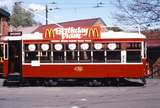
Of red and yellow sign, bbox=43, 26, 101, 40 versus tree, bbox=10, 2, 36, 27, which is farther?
tree, bbox=10, 2, 36, 27

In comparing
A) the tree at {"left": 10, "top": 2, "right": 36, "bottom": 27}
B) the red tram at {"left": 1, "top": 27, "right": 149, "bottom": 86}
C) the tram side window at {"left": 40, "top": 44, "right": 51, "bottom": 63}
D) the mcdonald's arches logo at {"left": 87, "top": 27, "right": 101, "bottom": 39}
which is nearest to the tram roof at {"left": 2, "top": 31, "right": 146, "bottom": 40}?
the red tram at {"left": 1, "top": 27, "right": 149, "bottom": 86}

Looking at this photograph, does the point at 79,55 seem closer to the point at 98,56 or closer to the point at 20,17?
the point at 98,56

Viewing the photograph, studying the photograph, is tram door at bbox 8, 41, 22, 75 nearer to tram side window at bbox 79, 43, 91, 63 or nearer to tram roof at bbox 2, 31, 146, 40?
tram roof at bbox 2, 31, 146, 40

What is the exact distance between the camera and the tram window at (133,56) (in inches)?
1137

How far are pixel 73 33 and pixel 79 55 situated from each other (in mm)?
1283

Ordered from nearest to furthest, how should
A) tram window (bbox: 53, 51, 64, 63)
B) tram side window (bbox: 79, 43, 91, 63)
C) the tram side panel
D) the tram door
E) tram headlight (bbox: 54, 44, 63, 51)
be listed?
the tram side panel
tram side window (bbox: 79, 43, 91, 63)
tram window (bbox: 53, 51, 64, 63)
tram headlight (bbox: 54, 44, 63, 51)
the tram door

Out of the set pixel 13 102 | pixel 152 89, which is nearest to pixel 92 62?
pixel 152 89

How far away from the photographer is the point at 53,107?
61.8 ft

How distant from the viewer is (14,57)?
30.2m

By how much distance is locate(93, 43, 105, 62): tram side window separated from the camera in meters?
29.0

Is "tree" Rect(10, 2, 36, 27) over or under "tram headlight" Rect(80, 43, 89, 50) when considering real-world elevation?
over

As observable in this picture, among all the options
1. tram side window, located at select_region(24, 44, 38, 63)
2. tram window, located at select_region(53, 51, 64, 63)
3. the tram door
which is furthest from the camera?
the tram door

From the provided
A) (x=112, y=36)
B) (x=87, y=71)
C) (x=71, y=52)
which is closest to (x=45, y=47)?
(x=71, y=52)

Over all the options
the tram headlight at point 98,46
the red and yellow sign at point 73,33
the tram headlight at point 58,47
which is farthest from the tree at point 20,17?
the tram headlight at point 98,46
